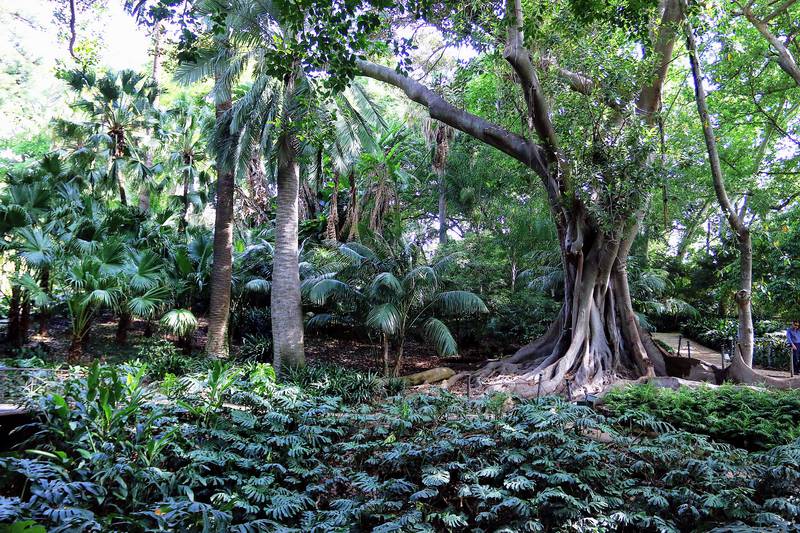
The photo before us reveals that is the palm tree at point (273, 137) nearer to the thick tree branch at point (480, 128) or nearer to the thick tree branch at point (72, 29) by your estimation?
the thick tree branch at point (480, 128)

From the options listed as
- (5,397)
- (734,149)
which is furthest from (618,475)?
(734,149)

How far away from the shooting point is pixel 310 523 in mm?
4672

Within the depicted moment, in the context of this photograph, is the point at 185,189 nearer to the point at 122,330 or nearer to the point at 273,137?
the point at 122,330

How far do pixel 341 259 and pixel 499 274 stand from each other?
16.5 feet

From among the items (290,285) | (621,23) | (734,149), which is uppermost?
(734,149)

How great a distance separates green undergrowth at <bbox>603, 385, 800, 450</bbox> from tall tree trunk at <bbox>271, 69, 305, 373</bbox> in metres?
Answer: 6.30

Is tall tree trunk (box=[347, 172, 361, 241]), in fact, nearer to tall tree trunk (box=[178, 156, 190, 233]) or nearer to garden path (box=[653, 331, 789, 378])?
tall tree trunk (box=[178, 156, 190, 233])

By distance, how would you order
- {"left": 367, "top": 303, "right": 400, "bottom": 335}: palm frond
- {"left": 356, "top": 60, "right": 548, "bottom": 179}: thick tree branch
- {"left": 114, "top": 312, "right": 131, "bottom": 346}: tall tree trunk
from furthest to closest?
{"left": 114, "top": 312, "right": 131, "bottom": 346}: tall tree trunk < {"left": 367, "top": 303, "right": 400, "bottom": 335}: palm frond < {"left": 356, "top": 60, "right": 548, "bottom": 179}: thick tree branch

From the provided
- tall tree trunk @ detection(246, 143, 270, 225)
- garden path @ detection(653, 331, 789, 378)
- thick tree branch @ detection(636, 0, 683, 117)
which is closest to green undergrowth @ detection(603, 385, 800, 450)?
thick tree branch @ detection(636, 0, 683, 117)

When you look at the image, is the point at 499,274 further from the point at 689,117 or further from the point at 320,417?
the point at 320,417

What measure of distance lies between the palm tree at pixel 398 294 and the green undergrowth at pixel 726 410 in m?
4.43

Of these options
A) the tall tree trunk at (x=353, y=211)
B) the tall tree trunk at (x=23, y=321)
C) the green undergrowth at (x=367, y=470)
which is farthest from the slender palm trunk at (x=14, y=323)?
the tall tree trunk at (x=353, y=211)

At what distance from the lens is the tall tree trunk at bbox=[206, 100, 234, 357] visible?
39.0ft

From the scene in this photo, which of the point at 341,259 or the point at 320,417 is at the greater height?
the point at 341,259
